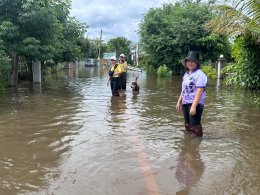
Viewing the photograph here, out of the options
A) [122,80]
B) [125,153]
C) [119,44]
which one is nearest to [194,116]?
[125,153]

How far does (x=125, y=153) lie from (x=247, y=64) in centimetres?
1246

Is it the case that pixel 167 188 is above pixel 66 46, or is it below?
below

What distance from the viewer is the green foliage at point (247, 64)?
16.3 meters

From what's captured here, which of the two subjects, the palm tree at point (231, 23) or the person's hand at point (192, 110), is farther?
the palm tree at point (231, 23)

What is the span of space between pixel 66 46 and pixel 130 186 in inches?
946

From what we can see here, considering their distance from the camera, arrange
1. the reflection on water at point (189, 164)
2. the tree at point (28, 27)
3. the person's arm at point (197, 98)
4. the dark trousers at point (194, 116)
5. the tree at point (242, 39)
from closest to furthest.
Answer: the reflection on water at point (189, 164) < the person's arm at point (197, 98) < the dark trousers at point (194, 116) < the tree at point (242, 39) < the tree at point (28, 27)

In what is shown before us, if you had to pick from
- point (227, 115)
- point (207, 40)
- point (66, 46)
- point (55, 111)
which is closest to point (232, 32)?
point (227, 115)

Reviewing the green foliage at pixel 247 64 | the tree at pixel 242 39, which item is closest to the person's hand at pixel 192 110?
the tree at pixel 242 39

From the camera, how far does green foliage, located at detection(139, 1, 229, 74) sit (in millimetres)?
34031

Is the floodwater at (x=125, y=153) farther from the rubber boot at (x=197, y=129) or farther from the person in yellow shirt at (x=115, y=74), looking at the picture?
the person in yellow shirt at (x=115, y=74)

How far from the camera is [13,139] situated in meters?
7.06

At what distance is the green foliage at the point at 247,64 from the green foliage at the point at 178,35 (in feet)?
48.6

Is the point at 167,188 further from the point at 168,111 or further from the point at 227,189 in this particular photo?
the point at 168,111

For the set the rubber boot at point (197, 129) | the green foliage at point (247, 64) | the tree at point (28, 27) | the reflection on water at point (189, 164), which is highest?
the tree at point (28, 27)
